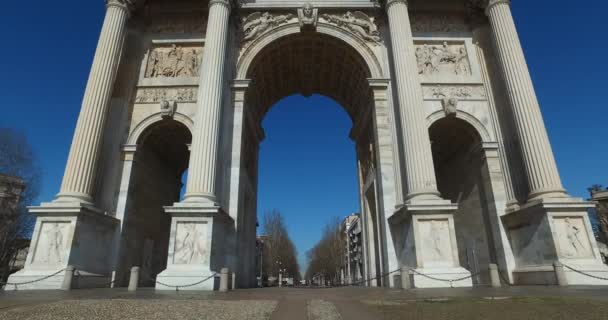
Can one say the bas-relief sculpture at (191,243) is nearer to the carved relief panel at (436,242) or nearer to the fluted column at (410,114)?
the carved relief panel at (436,242)

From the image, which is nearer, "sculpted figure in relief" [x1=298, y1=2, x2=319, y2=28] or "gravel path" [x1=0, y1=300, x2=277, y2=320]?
"gravel path" [x1=0, y1=300, x2=277, y2=320]

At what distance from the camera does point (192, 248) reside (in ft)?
36.7

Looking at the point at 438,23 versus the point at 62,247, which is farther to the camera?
the point at 438,23

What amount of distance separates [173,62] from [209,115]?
561 cm

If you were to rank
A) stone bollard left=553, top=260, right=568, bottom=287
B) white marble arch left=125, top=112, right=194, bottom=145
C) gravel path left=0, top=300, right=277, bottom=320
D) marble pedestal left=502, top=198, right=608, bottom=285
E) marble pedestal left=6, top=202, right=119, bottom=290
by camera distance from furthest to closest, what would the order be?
white marble arch left=125, top=112, right=194, bottom=145, marble pedestal left=502, top=198, right=608, bottom=285, marble pedestal left=6, top=202, right=119, bottom=290, stone bollard left=553, top=260, right=568, bottom=287, gravel path left=0, top=300, right=277, bottom=320

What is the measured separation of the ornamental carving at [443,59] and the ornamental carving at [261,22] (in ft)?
24.3

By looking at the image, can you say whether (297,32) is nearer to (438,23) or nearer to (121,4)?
(438,23)

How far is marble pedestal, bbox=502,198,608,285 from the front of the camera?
36.3 ft

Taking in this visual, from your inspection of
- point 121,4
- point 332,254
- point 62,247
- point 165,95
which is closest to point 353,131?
point 165,95

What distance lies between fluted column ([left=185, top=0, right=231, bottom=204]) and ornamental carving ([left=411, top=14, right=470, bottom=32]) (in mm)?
10153

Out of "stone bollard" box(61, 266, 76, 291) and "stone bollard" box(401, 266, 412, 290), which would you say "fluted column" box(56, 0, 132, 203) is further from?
"stone bollard" box(401, 266, 412, 290)

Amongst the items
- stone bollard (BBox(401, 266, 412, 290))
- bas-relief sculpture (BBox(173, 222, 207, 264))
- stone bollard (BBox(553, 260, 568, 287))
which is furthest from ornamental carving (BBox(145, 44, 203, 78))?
stone bollard (BBox(553, 260, 568, 287))

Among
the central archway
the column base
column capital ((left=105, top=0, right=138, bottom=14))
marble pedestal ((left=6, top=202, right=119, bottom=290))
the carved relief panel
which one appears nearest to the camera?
the column base

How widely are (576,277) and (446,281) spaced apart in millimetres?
4404
